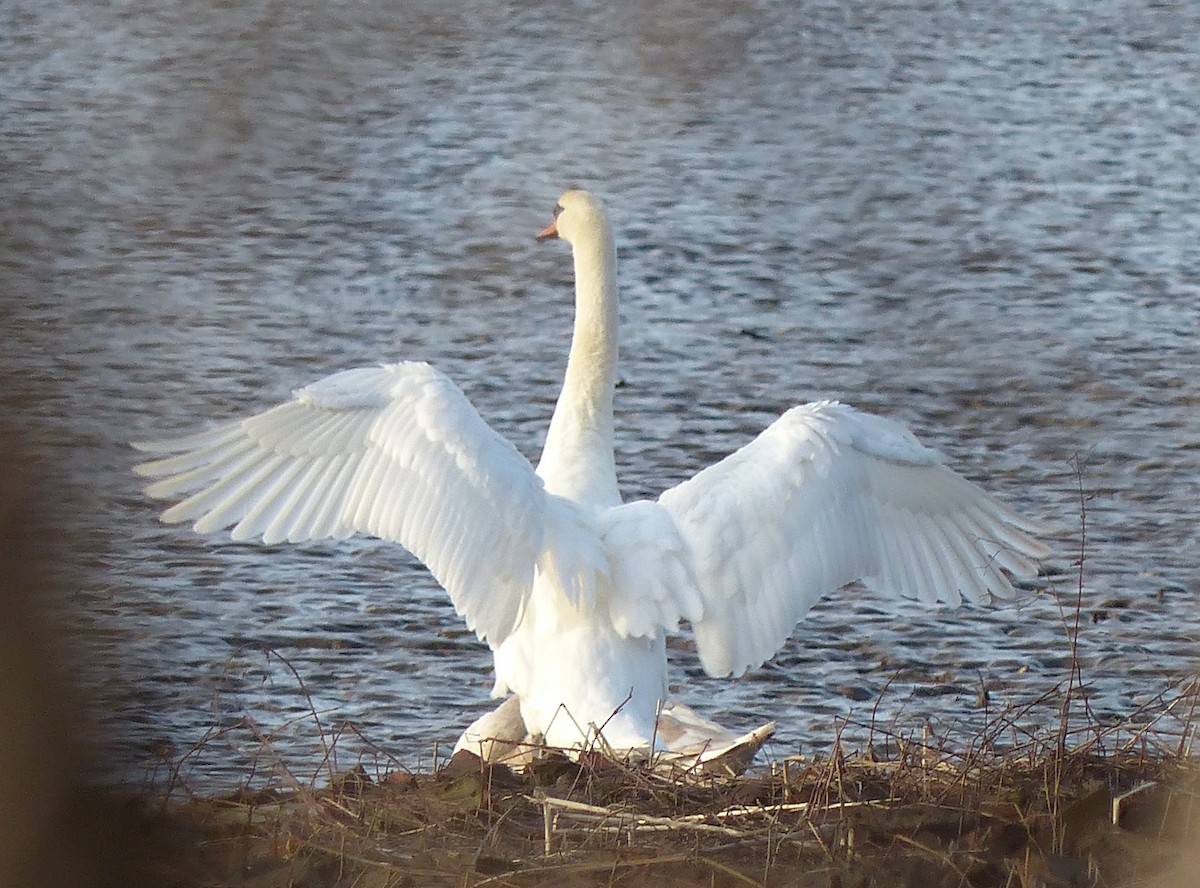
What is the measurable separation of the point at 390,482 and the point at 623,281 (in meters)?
4.87

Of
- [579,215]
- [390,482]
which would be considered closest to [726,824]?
[390,482]

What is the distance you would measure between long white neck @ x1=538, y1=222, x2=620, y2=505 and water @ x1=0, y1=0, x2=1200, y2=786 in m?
0.27

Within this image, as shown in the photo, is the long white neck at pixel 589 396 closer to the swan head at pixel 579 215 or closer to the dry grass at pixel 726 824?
the swan head at pixel 579 215

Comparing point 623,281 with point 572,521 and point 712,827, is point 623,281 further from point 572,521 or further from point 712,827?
point 712,827

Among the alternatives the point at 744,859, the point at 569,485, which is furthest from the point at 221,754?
the point at 744,859

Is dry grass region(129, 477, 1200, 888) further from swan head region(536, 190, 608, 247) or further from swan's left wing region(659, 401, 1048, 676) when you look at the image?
swan head region(536, 190, 608, 247)

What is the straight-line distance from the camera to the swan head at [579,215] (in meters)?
5.82

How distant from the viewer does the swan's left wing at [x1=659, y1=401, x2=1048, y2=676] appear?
15.5ft

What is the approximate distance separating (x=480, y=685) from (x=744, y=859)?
2.81 m

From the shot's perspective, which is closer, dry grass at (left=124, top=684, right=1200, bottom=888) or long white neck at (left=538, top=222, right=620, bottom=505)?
dry grass at (left=124, top=684, right=1200, bottom=888)

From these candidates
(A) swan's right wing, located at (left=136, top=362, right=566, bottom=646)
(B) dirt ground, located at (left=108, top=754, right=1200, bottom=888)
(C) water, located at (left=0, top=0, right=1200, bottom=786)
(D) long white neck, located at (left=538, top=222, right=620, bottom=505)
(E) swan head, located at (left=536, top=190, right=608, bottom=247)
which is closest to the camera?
(C) water, located at (left=0, top=0, right=1200, bottom=786)

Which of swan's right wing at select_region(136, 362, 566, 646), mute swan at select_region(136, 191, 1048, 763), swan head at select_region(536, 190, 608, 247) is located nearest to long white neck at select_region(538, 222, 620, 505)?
swan head at select_region(536, 190, 608, 247)

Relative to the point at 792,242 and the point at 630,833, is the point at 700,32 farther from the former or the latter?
the point at 792,242

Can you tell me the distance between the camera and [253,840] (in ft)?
11.7
